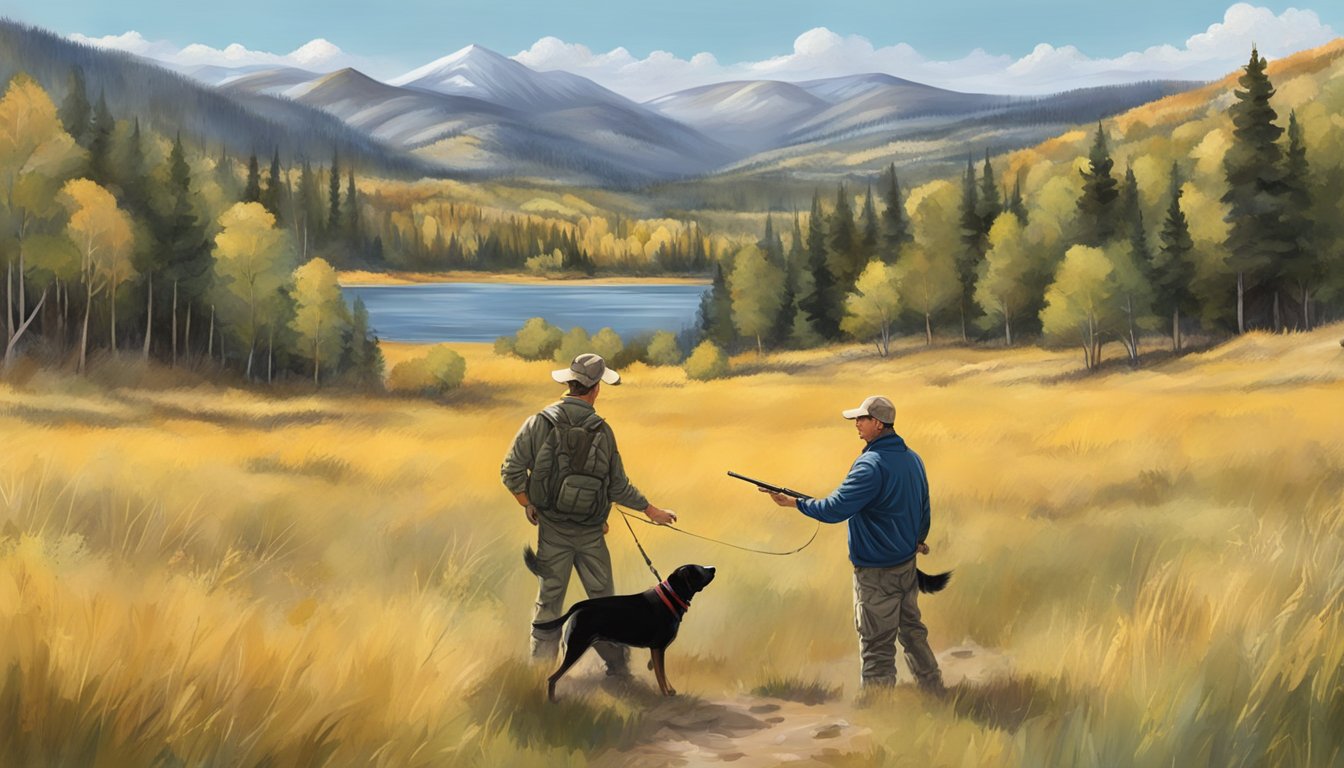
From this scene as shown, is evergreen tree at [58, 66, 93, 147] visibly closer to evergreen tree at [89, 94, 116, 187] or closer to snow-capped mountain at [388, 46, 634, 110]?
evergreen tree at [89, 94, 116, 187]

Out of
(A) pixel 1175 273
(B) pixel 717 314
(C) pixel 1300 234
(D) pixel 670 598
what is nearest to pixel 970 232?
(B) pixel 717 314

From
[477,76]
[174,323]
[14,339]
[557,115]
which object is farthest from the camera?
[557,115]

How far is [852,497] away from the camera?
17.4 ft

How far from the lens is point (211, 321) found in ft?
106

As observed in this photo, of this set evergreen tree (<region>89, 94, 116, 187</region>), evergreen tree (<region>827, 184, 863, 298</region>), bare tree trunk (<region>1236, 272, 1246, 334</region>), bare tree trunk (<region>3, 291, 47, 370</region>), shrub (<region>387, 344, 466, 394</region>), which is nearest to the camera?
bare tree trunk (<region>3, 291, 47, 370</region>)

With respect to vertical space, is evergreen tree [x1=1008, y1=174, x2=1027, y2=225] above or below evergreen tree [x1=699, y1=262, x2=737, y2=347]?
above

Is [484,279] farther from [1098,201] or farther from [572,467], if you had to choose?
[572,467]

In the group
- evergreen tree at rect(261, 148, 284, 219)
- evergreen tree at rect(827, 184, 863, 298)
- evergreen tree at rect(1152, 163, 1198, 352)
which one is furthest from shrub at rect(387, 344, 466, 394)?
evergreen tree at rect(827, 184, 863, 298)

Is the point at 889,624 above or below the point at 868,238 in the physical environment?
below

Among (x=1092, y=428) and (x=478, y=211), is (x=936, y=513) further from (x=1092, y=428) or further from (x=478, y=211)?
(x=478, y=211)

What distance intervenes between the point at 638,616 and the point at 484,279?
48851 mm

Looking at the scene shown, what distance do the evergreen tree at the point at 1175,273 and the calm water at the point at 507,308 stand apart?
17764 mm

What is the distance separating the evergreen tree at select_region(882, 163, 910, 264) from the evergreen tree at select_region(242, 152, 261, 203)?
100 feet

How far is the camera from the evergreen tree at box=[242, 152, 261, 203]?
114 ft
